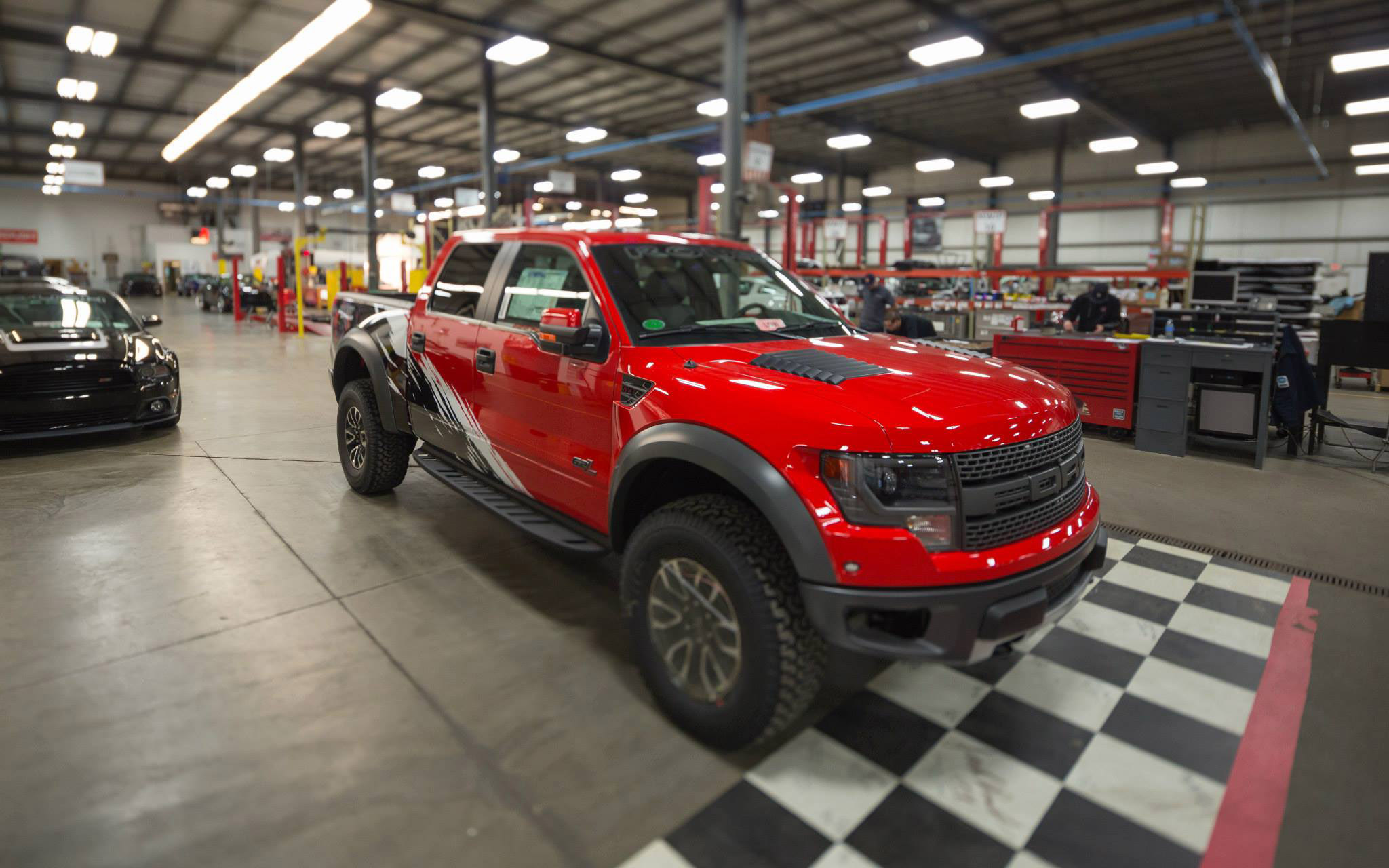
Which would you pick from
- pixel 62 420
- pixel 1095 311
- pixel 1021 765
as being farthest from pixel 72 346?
pixel 1095 311

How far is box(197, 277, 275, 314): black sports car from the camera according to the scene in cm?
1962

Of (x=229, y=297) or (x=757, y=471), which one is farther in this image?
(x=229, y=297)

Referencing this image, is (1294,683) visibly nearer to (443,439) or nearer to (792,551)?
(792,551)

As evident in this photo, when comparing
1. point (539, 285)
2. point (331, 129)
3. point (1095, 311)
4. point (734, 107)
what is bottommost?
point (539, 285)

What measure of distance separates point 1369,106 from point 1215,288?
8177mm

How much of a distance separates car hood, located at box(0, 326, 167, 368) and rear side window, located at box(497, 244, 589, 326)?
12.8 ft

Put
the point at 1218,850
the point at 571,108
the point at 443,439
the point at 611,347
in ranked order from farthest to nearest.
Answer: the point at 571,108 → the point at 443,439 → the point at 611,347 → the point at 1218,850

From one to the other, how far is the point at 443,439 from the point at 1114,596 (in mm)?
3159

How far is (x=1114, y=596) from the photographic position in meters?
3.43

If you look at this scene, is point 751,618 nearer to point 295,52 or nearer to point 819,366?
point 819,366

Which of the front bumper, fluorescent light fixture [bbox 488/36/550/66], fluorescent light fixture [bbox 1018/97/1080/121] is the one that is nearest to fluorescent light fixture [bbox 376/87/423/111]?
fluorescent light fixture [bbox 488/36/550/66]

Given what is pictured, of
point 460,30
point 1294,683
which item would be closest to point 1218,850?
point 1294,683

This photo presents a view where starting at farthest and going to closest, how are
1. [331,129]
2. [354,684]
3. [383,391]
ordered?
[331,129]
[383,391]
[354,684]

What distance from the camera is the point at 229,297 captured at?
22734 mm
